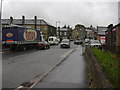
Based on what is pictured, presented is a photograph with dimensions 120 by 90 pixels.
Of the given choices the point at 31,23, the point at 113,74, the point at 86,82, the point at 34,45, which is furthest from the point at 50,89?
the point at 31,23

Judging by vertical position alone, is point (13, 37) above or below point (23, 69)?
above

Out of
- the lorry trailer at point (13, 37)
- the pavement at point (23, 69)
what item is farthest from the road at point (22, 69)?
the lorry trailer at point (13, 37)

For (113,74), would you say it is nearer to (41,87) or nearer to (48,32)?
(41,87)

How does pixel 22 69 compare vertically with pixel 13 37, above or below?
below

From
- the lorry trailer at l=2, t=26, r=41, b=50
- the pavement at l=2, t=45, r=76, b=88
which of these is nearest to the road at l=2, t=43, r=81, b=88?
the pavement at l=2, t=45, r=76, b=88

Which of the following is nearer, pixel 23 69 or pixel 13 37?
pixel 23 69

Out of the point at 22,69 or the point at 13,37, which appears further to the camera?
the point at 13,37

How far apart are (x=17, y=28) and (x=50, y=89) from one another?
20.3m

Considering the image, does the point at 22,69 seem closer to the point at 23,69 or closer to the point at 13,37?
the point at 23,69

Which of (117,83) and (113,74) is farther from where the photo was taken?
(113,74)

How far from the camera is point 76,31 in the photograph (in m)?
141

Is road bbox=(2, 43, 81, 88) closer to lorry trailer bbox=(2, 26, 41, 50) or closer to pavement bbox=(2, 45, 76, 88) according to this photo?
pavement bbox=(2, 45, 76, 88)

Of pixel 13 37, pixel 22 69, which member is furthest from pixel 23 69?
pixel 13 37

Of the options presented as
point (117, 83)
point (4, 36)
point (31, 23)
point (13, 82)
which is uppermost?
point (31, 23)
